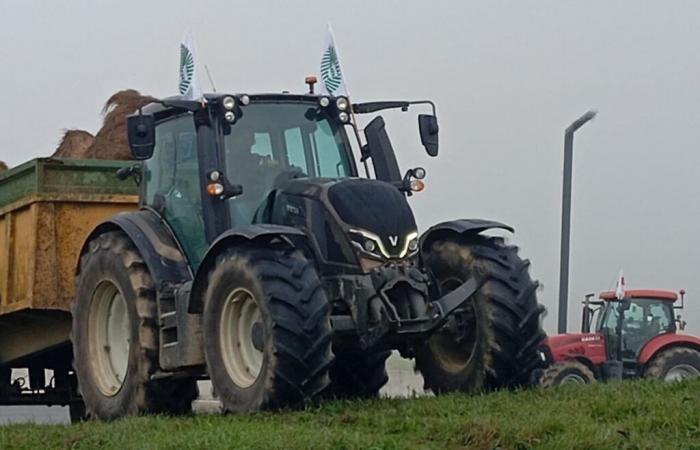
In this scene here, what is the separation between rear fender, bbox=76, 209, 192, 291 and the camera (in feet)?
34.0

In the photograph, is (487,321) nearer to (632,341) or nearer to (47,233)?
(47,233)

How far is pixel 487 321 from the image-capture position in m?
9.63

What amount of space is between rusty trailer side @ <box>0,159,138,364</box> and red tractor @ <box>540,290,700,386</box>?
9.81 m

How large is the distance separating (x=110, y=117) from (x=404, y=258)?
17.4ft

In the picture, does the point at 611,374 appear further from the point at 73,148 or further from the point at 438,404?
the point at 438,404

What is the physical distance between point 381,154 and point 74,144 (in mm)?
4717

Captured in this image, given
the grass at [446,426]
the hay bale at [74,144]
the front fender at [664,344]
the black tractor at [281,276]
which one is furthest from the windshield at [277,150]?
the front fender at [664,344]

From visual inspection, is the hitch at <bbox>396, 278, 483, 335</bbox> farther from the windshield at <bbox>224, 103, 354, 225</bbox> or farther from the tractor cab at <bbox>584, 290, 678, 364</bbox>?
the tractor cab at <bbox>584, 290, 678, 364</bbox>

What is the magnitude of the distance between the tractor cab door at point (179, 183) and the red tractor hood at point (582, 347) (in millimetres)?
11596

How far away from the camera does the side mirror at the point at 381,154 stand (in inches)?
429

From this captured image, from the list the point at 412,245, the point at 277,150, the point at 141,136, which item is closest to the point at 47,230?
the point at 141,136

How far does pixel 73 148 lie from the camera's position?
14516 mm

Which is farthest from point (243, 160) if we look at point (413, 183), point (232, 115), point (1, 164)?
point (1, 164)

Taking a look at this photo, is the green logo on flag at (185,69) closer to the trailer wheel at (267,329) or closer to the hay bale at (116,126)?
the trailer wheel at (267,329)
